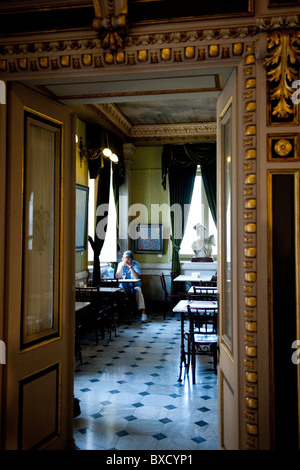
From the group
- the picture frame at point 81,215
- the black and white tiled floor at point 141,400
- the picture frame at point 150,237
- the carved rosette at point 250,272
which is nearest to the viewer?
the carved rosette at point 250,272

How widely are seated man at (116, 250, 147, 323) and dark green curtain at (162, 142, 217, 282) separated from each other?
1404 mm

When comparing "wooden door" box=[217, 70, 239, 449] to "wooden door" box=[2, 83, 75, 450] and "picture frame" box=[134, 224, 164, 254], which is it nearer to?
"wooden door" box=[2, 83, 75, 450]

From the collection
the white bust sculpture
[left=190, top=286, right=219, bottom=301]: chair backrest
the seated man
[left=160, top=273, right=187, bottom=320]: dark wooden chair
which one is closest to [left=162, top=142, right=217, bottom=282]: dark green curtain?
the white bust sculpture

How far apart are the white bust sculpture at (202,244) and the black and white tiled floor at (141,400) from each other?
11.4 feet

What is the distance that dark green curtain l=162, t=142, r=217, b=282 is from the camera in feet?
31.6

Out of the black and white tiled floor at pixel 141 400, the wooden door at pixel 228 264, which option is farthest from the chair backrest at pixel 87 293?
the wooden door at pixel 228 264

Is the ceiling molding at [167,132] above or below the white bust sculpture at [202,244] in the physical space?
above

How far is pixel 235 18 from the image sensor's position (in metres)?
2.12

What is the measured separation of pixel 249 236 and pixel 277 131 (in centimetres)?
56

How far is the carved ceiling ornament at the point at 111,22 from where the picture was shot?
2197mm

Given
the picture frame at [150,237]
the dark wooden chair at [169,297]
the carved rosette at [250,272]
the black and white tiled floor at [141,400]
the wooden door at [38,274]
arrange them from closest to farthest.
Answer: the carved rosette at [250,272]
the wooden door at [38,274]
the black and white tiled floor at [141,400]
the dark wooden chair at [169,297]
the picture frame at [150,237]

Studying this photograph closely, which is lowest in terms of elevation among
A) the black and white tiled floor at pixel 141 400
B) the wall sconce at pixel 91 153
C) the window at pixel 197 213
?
the black and white tiled floor at pixel 141 400

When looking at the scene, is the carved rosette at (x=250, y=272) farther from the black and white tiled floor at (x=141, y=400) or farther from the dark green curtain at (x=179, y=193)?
the dark green curtain at (x=179, y=193)

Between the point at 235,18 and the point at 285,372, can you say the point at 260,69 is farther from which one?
the point at 285,372
